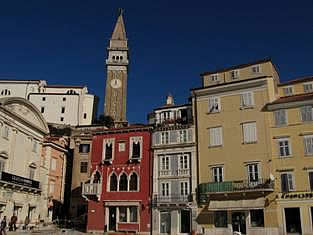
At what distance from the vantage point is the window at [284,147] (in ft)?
110

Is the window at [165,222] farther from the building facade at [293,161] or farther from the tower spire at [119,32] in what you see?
the tower spire at [119,32]

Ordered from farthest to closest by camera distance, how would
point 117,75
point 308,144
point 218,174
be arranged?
point 117,75
point 218,174
point 308,144

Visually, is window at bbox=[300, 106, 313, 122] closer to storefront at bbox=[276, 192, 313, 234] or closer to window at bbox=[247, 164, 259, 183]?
window at bbox=[247, 164, 259, 183]

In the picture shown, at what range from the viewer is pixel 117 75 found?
4094 inches

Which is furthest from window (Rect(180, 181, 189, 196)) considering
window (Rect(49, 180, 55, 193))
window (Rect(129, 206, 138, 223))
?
window (Rect(49, 180, 55, 193))

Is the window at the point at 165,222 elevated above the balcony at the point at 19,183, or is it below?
below

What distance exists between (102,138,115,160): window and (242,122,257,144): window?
49.7 ft

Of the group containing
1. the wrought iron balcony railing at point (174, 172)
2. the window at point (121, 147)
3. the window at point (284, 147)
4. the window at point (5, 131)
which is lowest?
the wrought iron balcony railing at point (174, 172)

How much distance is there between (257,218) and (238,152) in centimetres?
650

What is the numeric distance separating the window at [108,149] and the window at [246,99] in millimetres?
15440

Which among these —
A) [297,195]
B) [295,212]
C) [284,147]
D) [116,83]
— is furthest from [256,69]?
[116,83]

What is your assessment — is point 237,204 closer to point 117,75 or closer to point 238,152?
point 238,152

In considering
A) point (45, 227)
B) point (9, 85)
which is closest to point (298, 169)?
point (45, 227)

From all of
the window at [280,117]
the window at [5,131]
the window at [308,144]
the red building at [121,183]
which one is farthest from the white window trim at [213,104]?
the window at [5,131]
